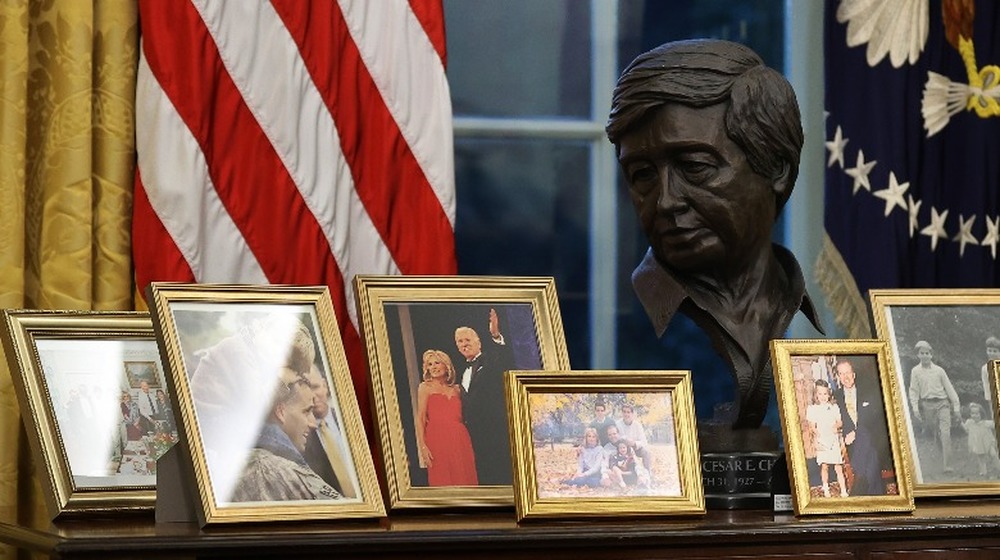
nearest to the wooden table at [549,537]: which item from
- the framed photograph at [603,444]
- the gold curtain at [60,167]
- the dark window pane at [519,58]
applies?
the framed photograph at [603,444]

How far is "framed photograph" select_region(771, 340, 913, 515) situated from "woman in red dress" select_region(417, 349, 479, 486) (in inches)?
16.2

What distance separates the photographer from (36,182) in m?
2.56

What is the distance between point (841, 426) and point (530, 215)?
1170 mm

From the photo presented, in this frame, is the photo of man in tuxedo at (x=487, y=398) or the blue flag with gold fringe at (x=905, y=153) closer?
the photo of man in tuxedo at (x=487, y=398)

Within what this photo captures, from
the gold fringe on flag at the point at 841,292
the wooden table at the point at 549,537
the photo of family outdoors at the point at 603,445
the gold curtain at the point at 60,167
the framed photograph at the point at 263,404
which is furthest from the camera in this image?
the gold fringe on flag at the point at 841,292

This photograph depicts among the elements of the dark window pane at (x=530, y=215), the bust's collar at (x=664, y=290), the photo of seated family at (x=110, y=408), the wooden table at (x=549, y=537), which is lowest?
the wooden table at (x=549, y=537)

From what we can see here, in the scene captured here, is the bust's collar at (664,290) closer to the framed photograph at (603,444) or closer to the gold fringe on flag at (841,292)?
the framed photograph at (603,444)

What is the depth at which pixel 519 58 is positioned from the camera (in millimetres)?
3137

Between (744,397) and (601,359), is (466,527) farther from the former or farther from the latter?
(601,359)

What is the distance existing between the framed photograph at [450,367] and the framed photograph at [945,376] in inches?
19.8

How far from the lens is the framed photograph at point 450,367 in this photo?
2010 mm

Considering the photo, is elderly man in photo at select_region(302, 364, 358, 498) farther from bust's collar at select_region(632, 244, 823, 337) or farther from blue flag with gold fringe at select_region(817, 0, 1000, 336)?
blue flag with gold fringe at select_region(817, 0, 1000, 336)

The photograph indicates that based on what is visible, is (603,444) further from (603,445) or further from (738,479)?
(738,479)

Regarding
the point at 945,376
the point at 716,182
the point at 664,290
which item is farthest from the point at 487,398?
the point at 945,376
